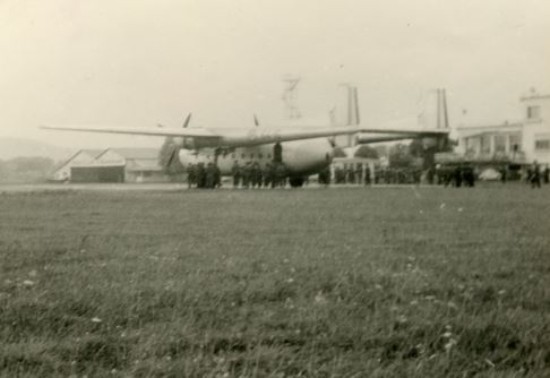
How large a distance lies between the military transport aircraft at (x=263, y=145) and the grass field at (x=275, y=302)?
14.4 meters

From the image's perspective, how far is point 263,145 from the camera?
83.1ft

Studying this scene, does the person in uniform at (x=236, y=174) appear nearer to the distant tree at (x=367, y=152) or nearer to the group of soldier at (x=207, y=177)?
the group of soldier at (x=207, y=177)

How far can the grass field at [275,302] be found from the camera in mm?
3443

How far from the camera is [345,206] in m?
12.2

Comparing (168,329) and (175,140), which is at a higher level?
(175,140)

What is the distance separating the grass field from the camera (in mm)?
3443

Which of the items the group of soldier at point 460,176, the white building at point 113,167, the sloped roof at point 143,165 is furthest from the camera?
the sloped roof at point 143,165

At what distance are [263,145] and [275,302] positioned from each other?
825 inches

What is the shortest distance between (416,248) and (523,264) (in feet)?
4.02

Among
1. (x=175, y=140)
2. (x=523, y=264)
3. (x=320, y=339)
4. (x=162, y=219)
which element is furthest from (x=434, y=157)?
(x=320, y=339)

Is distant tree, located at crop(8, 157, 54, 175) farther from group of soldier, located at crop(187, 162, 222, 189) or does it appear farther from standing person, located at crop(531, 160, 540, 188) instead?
standing person, located at crop(531, 160, 540, 188)

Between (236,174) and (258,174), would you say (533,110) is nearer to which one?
(258,174)

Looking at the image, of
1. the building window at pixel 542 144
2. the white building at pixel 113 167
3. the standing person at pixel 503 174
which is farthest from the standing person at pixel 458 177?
the white building at pixel 113 167

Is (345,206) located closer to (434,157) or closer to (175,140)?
(175,140)
